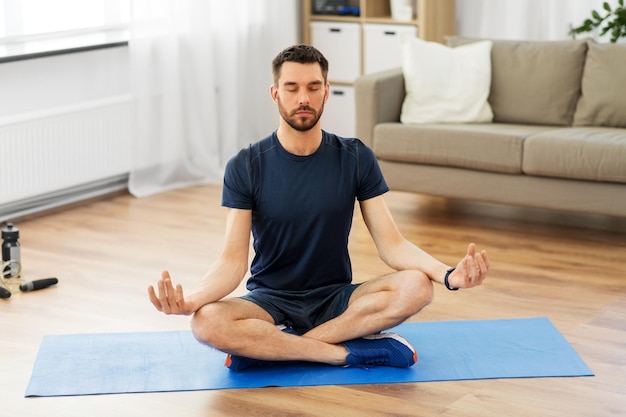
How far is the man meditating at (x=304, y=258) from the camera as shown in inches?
118

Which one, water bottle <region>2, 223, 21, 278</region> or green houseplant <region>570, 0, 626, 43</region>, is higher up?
green houseplant <region>570, 0, 626, 43</region>

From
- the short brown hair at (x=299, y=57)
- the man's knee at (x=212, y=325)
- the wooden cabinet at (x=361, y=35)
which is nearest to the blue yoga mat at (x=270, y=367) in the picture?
the man's knee at (x=212, y=325)

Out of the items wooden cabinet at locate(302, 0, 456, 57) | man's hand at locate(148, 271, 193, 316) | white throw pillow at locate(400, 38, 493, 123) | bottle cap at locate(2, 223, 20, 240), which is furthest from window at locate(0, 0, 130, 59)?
man's hand at locate(148, 271, 193, 316)

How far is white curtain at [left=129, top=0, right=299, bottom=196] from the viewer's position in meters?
5.47

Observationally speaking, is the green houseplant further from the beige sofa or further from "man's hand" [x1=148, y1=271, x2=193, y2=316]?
"man's hand" [x1=148, y1=271, x2=193, y2=316]

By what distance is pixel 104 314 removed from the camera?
365cm

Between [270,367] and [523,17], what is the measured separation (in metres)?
3.40

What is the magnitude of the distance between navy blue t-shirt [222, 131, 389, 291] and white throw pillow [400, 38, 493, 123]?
1846mm

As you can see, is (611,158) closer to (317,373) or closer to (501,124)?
(501,124)

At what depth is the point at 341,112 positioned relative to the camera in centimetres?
628

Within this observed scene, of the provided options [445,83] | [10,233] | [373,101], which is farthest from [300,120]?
[445,83]

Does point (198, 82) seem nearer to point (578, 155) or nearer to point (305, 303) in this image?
point (578, 155)

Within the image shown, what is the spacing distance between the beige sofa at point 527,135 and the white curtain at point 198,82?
112 cm

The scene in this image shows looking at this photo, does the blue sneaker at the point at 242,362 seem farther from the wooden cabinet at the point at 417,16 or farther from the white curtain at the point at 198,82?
the wooden cabinet at the point at 417,16
